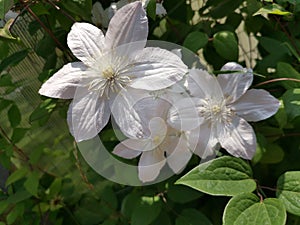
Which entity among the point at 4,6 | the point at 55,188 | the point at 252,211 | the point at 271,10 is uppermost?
the point at 4,6

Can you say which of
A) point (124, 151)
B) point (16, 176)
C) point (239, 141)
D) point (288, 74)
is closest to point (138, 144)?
point (124, 151)

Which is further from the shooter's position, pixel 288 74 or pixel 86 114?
pixel 288 74

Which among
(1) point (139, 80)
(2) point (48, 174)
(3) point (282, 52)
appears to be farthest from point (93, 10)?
(2) point (48, 174)

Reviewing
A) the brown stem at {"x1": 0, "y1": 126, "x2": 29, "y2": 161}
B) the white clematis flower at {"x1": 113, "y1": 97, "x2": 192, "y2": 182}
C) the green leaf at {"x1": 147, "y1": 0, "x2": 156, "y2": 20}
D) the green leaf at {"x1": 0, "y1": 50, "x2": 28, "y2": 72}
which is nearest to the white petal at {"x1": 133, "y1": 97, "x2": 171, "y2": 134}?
the white clematis flower at {"x1": 113, "y1": 97, "x2": 192, "y2": 182}

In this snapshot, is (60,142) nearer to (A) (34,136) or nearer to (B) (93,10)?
(A) (34,136)

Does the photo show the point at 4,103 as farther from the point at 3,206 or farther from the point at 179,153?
the point at 179,153

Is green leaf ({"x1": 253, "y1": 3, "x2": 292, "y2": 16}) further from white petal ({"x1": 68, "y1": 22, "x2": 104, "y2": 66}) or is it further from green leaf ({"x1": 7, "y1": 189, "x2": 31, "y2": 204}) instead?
green leaf ({"x1": 7, "y1": 189, "x2": 31, "y2": 204})

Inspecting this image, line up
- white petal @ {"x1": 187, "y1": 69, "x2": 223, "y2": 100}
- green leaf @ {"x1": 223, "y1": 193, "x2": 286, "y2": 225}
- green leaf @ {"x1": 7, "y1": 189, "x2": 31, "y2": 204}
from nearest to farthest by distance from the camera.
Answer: green leaf @ {"x1": 223, "y1": 193, "x2": 286, "y2": 225} < white petal @ {"x1": 187, "y1": 69, "x2": 223, "y2": 100} < green leaf @ {"x1": 7, "y1": 189, "x2": 31, "y2": 204}
